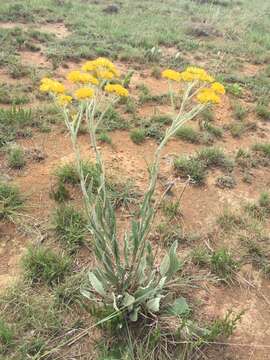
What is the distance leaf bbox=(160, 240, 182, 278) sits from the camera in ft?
8.43

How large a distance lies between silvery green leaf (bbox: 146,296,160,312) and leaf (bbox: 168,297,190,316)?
5.2 inches

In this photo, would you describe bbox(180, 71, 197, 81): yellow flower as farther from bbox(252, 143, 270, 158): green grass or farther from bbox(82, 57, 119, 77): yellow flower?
bbox(252, 143, 270, 158): green grass

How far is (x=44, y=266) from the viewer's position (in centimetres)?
292

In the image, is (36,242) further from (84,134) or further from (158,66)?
(158,66)

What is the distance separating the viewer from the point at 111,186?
390cm

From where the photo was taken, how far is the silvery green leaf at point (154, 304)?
8.14 ft

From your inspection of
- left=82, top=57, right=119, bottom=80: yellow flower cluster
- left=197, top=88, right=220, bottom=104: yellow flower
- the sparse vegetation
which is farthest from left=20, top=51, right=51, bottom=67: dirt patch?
left=197, top=88, right=220, bottom=104: yellow flower

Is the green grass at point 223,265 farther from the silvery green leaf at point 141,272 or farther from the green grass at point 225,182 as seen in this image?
the green grass at point 225,182

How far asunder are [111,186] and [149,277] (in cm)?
141

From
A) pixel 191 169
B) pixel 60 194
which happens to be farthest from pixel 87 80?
pixel 191 169

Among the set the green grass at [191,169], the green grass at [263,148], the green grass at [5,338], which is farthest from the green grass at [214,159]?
the green grass at [5,338]

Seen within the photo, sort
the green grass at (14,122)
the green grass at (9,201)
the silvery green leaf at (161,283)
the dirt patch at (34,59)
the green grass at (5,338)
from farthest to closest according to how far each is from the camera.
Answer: the dirt patch at (34,59), the green grass at (14,122), the green grass at (9,201), the silvery green leaf at (161,283), the green grass at (5,338)

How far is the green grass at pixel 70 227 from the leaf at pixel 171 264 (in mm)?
807

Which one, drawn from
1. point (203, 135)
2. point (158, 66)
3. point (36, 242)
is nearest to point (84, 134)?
point (203, 135)
